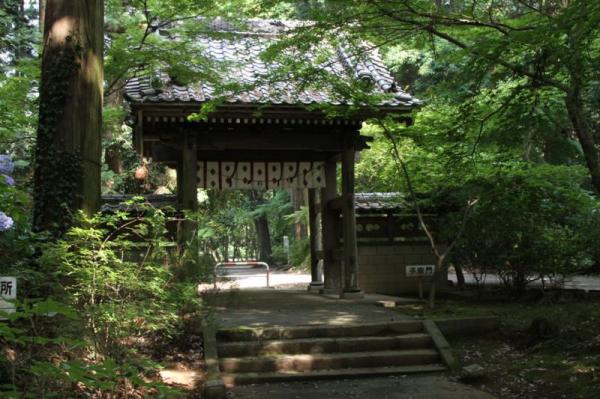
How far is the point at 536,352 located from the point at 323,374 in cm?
287

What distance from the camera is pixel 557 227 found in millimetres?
11398

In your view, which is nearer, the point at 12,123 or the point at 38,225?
the point at 38,225

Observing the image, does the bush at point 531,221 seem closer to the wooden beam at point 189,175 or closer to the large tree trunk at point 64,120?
the wooden beam at point 189,175

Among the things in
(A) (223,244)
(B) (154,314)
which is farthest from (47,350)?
(A) (223,244)

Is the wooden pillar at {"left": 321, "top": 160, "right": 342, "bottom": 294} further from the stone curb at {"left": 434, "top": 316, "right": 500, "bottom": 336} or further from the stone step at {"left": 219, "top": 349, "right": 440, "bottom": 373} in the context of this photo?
the stone step at {"left": 219, "top": 349, "right": 440, "bottom": 373}

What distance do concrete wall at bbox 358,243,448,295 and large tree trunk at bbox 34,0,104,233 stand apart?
8.79 meters

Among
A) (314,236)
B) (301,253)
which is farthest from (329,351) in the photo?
(301,253)

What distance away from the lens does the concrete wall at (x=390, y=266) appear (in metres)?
13.8

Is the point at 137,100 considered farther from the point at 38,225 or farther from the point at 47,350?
the point at 47,350

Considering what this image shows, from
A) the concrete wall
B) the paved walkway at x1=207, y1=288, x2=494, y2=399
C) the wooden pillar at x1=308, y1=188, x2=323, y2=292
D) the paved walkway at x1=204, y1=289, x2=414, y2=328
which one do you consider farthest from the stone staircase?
the wooden pillar at x1=308, y1=188, x2=323, y2=292

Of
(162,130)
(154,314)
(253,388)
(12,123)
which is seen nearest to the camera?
(154,314)

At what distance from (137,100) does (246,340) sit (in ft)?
15.5

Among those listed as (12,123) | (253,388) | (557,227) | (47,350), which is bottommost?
(253,388)

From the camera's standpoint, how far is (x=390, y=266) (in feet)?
45.7
